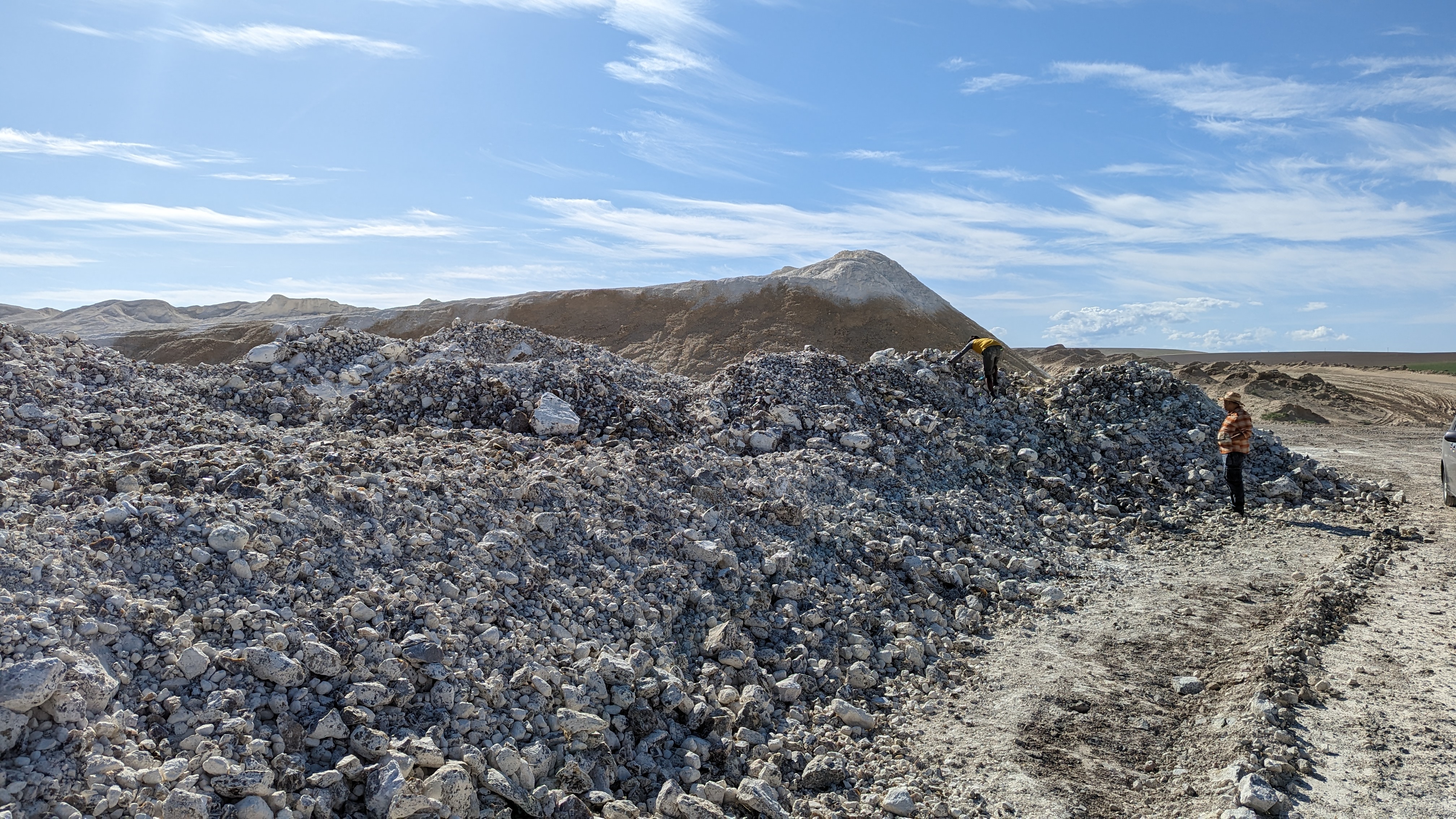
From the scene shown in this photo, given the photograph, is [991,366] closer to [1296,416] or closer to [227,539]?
[227,539]

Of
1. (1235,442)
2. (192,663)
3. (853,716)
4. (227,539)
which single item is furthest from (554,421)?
(1235,442)

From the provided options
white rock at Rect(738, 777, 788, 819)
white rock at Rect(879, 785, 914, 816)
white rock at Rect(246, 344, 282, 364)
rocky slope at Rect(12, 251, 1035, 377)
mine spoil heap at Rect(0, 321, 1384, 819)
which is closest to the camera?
Result: mine spoil heap at Rect(0, 321, 1384, 819)

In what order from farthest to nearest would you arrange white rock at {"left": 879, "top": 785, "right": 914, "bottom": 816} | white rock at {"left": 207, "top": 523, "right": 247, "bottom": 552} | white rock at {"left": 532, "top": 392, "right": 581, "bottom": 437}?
white rock at {"left": 532, "top": 392, "right": 581, "bottom": 437}, white rock at {"left": 207, "top": 523, "right": 247, "bottom": 552}, white rock at {"left": 879, "top": 785, "right": 914, "bottom": 816}

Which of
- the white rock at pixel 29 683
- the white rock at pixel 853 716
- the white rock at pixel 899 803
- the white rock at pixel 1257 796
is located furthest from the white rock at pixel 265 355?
the white rock at pixel 1257 796

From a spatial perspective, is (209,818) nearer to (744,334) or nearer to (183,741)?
(183,741)

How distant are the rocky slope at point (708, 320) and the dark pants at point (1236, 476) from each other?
13.2 m

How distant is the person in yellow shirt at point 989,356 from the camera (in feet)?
38.0

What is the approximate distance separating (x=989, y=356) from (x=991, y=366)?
149 millimetres

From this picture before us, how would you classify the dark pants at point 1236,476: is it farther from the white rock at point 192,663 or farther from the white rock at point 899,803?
the white rock at point 192,663

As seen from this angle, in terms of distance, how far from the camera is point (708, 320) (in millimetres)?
25984

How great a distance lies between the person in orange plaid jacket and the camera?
28.7 feet

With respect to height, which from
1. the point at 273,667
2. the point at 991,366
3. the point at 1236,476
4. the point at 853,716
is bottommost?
the point at 853,716

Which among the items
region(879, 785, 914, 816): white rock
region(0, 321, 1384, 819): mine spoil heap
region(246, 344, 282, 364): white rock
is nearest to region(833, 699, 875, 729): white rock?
region(0, 321, 1384, 819): mine spoil heap

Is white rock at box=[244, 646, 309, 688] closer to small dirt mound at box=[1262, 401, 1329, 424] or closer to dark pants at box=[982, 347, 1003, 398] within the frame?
dark pants at box=[982, 347, 1003, 398]
